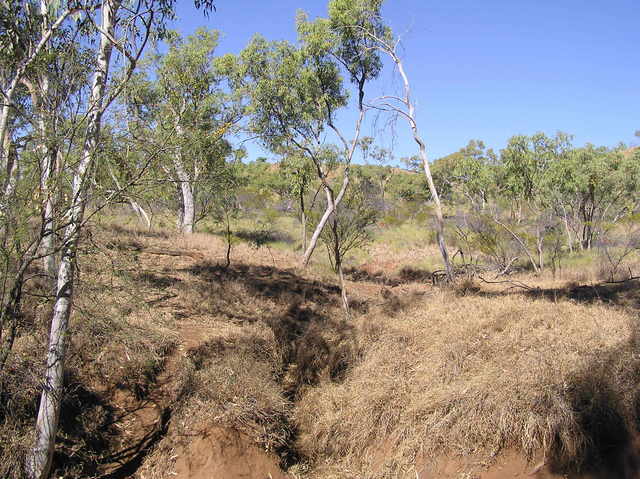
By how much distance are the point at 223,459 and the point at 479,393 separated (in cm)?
298

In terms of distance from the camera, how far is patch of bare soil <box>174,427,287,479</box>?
208 inches

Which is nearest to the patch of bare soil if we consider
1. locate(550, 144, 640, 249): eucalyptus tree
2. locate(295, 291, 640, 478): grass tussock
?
locate(295, 291, 640, 478): grass tussock

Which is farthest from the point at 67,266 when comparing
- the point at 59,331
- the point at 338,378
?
the point at 338,378

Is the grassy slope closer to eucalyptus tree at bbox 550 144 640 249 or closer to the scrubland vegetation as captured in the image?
the scrubland vegetation

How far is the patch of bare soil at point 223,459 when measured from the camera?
5293 millimetres

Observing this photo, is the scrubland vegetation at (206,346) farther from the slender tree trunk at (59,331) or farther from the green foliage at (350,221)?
the green foliage at (350,221)

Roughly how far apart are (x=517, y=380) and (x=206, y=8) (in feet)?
18.5

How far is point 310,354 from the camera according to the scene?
777cm

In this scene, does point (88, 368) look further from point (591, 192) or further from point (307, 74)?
point (591, 192)

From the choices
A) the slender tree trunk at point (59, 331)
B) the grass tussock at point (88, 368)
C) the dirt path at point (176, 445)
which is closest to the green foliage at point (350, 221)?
the grass tussock at point (88, 368)

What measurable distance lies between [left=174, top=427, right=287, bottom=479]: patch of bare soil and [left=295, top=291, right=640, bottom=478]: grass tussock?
775mm

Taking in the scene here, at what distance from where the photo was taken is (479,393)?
224 inches

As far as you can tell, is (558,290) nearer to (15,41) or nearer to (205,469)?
(205,469)

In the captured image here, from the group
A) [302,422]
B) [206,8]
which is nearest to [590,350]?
[302,422]
